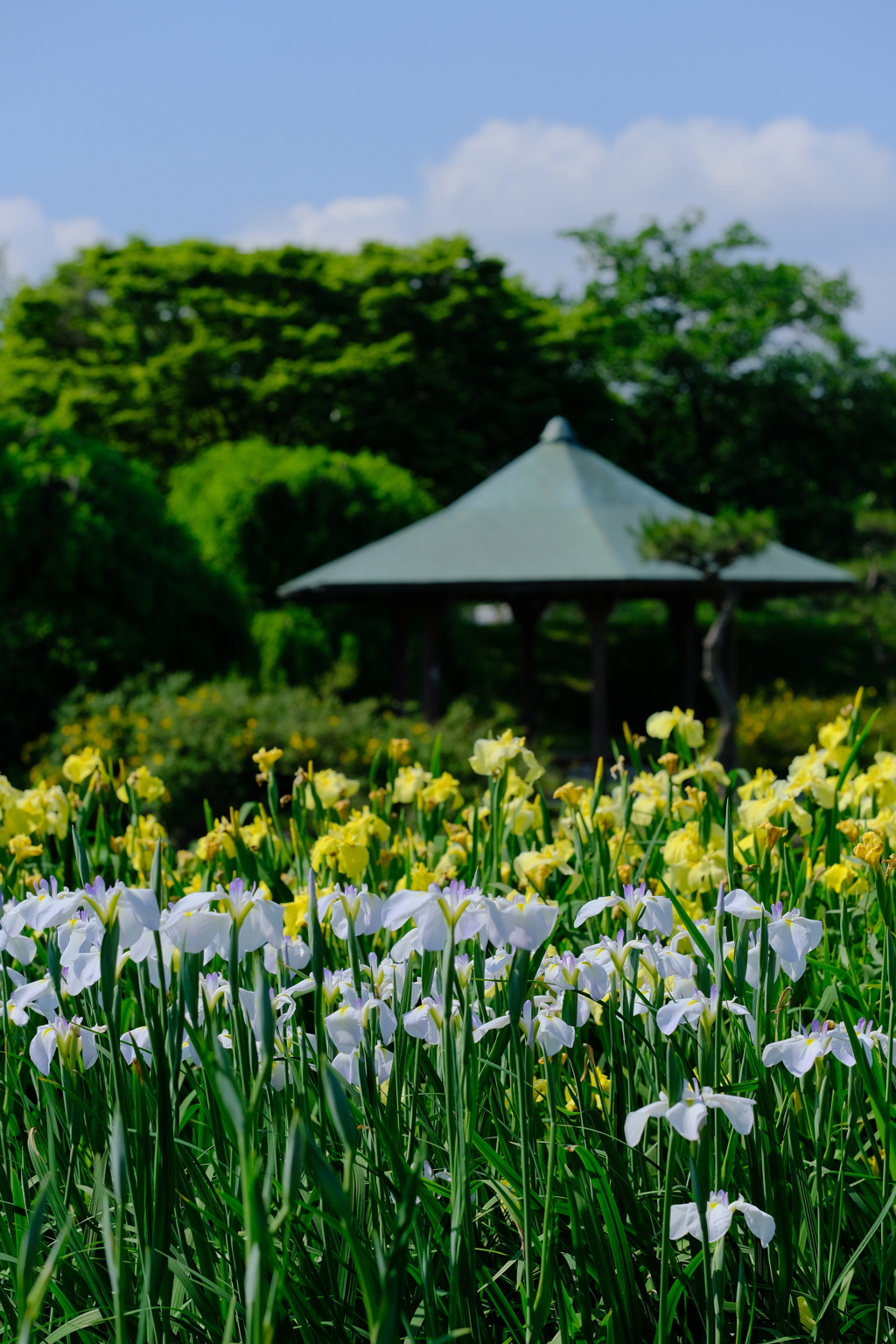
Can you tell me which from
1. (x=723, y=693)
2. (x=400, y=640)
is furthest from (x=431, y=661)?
(x=723, y=693)

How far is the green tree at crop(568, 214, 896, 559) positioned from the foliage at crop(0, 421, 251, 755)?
50.3ft

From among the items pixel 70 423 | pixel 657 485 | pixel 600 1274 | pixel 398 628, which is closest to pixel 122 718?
pixel 398 628

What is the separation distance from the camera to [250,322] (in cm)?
2195

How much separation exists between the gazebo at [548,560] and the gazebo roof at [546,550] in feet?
0.04

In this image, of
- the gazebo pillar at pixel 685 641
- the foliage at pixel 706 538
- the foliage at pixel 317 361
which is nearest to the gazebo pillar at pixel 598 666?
the foliage at pixel 706 538

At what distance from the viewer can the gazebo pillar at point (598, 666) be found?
38.5 feet

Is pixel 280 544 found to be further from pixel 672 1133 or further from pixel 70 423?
pixel 672 1133

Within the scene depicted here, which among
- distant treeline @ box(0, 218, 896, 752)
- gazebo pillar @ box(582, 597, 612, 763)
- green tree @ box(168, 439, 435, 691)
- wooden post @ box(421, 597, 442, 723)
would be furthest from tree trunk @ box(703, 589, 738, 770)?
green tree @ box(168, 439, 435, 691)

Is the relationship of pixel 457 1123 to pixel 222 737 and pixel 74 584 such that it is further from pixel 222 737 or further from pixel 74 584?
pixel 74 584

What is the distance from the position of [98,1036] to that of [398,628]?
1180cm

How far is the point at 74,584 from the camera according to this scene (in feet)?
35.7

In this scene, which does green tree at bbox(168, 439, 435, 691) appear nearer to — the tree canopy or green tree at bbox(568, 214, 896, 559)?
the tree canopy

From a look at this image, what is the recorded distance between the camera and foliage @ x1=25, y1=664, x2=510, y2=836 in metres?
7.98

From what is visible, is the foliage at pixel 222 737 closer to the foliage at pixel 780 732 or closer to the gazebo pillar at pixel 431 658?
the gazebo pillar at pixel 431 658
